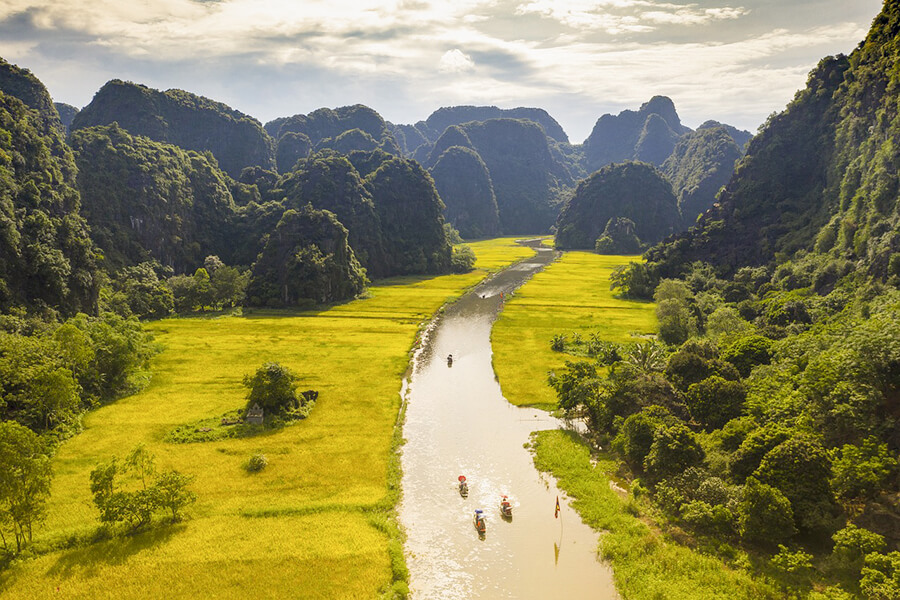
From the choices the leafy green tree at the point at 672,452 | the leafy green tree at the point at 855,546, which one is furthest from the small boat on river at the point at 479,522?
the leafy green tree at the point at 855,546

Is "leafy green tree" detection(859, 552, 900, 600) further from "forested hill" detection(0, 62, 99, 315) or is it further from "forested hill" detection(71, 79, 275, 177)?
"forested hill" detection(71, 79, 275, 177)

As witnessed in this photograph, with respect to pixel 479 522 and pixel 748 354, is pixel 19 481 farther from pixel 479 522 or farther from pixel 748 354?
pixel 748 354

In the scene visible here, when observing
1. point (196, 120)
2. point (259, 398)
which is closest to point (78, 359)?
point (259, 398)

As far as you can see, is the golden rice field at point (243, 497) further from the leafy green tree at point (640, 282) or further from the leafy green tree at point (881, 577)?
the leafy green tree at point (640, 282)

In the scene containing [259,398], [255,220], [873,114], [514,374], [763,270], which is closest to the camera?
[259,398]

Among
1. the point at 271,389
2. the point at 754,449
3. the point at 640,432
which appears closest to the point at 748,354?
the point at 640,432

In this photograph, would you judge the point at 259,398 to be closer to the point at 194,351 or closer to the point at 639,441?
the point at 194,351
